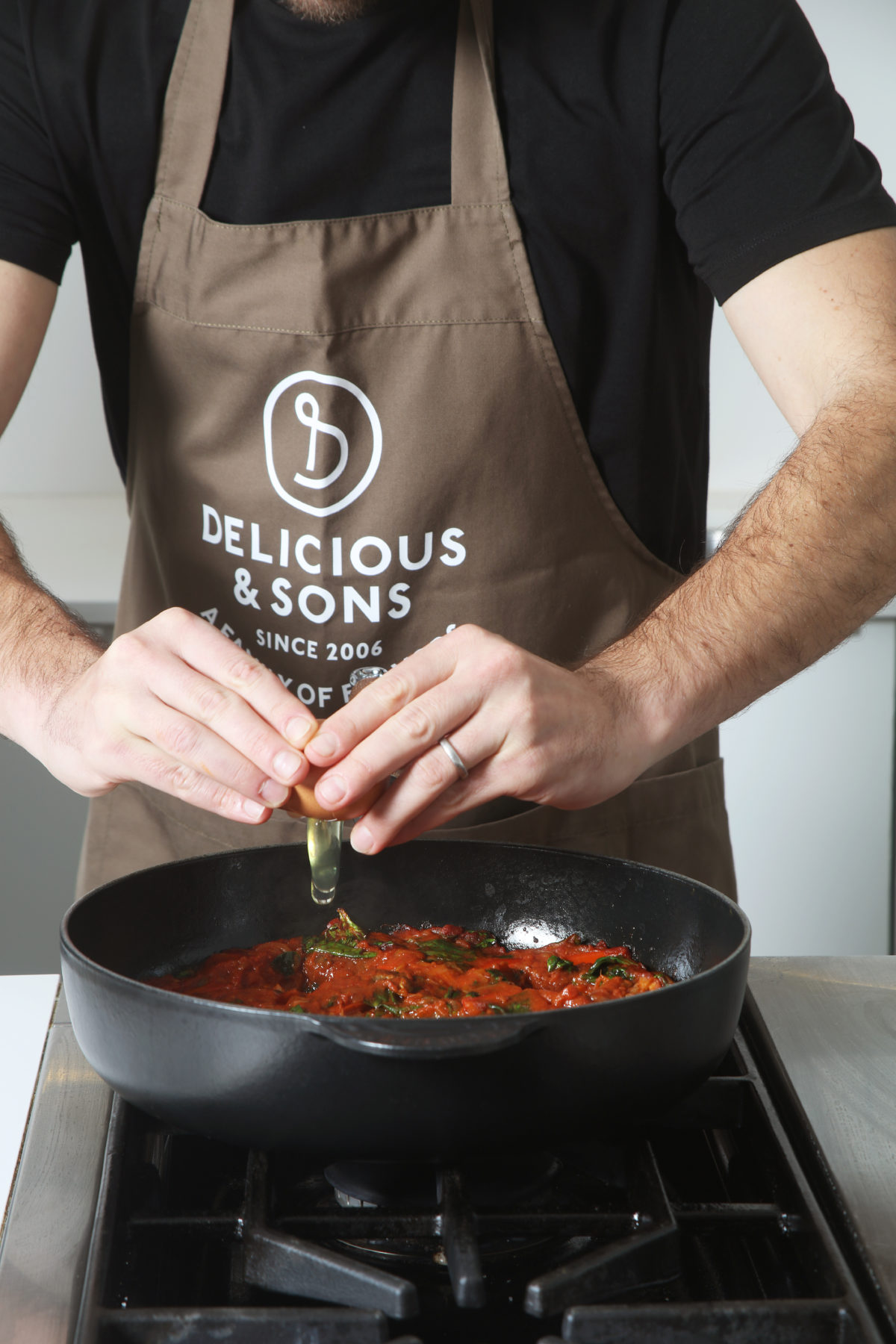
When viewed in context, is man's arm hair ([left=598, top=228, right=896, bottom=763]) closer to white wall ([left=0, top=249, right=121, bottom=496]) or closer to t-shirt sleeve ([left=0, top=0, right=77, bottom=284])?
t-shirt sleeve ([left=0, top=0, right=77, bottom=284])

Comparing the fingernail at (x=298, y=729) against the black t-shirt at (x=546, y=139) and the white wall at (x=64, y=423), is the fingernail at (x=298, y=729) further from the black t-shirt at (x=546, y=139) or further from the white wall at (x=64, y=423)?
the white wall at (x=64, y=423)

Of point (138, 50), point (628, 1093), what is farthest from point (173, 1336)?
point (138, 50)

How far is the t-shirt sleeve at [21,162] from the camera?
1.33 metres

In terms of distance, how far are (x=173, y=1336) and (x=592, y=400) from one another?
1.02m

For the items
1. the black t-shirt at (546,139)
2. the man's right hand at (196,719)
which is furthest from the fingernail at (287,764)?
the black t-shirt at (546,139)

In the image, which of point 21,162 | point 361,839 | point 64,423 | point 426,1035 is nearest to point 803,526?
point 361,839

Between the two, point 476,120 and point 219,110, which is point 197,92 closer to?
point 219,110

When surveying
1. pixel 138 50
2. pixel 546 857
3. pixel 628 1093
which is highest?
pixel 138 50

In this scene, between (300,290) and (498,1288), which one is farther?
(300,290)

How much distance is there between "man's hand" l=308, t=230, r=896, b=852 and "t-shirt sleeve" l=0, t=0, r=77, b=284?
0.75 m

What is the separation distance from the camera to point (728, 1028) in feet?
2.39

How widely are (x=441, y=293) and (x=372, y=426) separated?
6.1 inches

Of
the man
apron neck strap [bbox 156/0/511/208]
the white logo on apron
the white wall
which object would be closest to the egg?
the man

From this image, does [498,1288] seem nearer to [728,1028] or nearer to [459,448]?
[728,1028]
